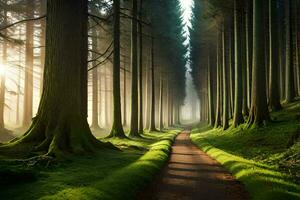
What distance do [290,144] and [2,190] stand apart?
38.7 ft

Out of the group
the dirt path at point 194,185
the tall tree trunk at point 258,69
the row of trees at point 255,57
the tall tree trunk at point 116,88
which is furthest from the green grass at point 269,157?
the tall tree trunk at point 116,88

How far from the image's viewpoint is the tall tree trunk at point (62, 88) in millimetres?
13828

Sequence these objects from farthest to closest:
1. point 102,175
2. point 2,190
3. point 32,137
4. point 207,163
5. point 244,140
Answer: point 244,140 < point 207,163 < point 32,137 < point 102,175 < point 2,190

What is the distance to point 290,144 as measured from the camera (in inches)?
640

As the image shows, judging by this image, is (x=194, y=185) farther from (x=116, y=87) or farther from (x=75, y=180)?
(x=116, y=87)

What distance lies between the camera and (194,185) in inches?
430

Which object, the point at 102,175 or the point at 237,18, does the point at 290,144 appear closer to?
the point at 102,175

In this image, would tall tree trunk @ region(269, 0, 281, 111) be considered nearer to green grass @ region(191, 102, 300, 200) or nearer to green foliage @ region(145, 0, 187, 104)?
green grass @ region(191, 102, 300, 200)

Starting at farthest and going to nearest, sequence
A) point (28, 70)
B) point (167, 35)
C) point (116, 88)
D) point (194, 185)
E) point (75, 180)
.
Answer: point (167, 35) < point (28, 70) < point (116, 88) < point (194, 185) < point (75, 180)

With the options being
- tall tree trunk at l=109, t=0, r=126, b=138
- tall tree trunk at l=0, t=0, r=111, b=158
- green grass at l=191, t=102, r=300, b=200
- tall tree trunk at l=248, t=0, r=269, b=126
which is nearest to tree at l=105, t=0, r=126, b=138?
tall tree trunk at l=109, t=0, r=126, b=138

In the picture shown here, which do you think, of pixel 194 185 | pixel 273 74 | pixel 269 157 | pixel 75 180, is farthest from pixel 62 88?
pixel 273 74

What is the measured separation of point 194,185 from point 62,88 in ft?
20.0

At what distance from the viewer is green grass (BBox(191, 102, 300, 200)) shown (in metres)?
9.36

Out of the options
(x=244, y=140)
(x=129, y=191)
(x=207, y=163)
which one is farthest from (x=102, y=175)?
(x=244, y=140)
